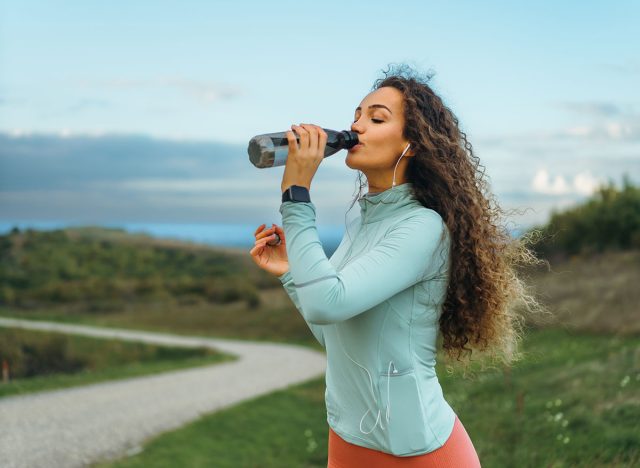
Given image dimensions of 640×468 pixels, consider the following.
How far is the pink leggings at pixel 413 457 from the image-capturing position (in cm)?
203

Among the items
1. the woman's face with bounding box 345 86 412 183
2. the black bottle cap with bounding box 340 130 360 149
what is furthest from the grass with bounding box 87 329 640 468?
the black bottle cap with bounding box 340 130 360 149

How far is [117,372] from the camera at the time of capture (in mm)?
13617

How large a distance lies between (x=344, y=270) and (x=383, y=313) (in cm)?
21

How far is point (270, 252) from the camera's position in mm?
2355

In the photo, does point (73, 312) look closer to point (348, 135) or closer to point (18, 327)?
point (18, 327)

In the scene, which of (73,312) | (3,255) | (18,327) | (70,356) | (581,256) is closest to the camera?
(70,356)

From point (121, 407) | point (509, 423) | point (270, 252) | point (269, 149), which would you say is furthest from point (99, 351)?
point (269, 149)

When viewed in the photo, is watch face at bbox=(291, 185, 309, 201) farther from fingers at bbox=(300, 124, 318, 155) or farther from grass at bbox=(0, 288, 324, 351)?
grass at bbox=(0, 288, 324, 351)

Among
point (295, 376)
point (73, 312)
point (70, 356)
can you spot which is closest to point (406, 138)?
point (295, 376)

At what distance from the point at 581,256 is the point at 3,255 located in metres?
24.8

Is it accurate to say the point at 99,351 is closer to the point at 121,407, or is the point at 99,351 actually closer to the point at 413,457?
the point at 121,407

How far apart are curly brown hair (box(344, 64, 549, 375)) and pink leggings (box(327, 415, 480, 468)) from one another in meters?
0.32

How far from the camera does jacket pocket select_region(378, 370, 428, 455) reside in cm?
197

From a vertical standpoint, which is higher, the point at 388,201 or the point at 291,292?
the point at 388,201
